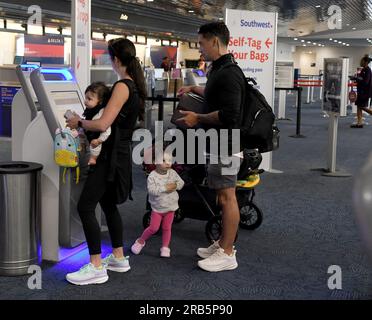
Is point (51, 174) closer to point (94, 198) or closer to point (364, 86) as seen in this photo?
point (94, 198)

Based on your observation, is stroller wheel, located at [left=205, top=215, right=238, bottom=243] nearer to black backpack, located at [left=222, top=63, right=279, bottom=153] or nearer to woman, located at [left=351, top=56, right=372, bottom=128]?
black backpack, located at [left=222, top=63, right=279, bottom=153]

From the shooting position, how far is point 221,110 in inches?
128

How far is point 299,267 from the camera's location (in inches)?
144

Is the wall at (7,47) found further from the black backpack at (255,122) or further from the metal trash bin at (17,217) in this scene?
the black backpack at (255,122)

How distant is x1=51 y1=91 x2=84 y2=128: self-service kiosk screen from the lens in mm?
3588

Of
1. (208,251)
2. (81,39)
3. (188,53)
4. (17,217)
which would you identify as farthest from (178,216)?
(188,53)

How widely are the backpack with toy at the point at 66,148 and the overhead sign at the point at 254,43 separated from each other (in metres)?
3.68

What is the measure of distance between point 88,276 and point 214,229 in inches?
47.3

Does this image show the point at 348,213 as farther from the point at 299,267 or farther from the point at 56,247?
the point at 56,247

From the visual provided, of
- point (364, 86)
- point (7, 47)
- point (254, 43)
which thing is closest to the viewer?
point (254, 43)

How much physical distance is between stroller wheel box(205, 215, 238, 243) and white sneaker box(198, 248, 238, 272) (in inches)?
20.3

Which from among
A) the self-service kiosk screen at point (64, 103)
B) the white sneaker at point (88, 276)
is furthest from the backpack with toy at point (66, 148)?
the white sneaker at point (88, 276)

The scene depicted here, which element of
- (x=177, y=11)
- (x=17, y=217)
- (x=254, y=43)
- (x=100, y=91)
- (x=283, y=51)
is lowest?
(x=17, y=217)
